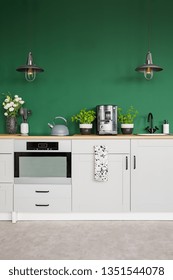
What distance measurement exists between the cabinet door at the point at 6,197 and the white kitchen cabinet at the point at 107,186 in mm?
720

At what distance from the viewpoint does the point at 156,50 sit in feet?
14.3

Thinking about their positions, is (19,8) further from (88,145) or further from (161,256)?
(161,256)

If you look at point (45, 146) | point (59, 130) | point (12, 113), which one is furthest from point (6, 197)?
point (12, 113)

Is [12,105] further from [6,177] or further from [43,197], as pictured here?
[43,197]

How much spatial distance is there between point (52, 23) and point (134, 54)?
114 centimetres

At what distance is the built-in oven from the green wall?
0.63m

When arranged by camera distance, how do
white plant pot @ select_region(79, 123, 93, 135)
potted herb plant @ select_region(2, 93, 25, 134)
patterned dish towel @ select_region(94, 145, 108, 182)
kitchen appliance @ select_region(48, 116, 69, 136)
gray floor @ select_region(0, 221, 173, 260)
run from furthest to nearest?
1. potted herb plant @ select_region(2, 93, 25, 134)
2. white plant pot @ select_region(79, 123, 93, 135)
3. kitchen appliance @ select_region(48, 116, 69, 136)
4. patterned dish towel @ select_region(94, 145, 108, 182)
5. gray floor @ select_region(0, 221, 173, 260)

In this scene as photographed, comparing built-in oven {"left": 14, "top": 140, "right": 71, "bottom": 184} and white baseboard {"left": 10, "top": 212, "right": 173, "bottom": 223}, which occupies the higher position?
built-in oven {"left": 14, "top": 140, "right": 71, "bottom": 184}

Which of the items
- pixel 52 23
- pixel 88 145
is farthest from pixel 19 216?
pixel 52 23

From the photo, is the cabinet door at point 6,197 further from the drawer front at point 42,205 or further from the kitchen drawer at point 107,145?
the kitchen drawer at point 107,145

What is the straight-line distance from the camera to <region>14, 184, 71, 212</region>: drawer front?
150 inches

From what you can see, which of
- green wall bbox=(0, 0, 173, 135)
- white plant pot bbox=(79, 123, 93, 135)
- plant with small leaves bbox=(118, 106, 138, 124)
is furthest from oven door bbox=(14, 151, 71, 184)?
plant with small leaves bbox=(118, 106, 138, 124)

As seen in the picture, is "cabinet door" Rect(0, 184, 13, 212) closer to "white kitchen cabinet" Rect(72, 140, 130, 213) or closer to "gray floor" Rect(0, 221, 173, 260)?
"gray floor" Rect(0, 221, 173, 260)
